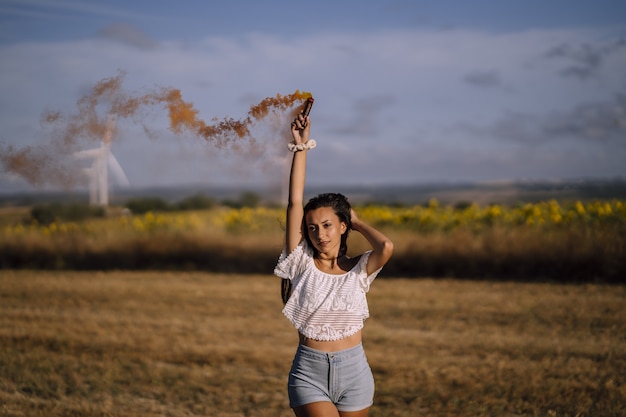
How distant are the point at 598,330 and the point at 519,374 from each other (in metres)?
1.93

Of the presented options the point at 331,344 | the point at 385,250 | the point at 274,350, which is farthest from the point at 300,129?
the point at 274,350

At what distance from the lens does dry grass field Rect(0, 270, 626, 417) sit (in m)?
5.26

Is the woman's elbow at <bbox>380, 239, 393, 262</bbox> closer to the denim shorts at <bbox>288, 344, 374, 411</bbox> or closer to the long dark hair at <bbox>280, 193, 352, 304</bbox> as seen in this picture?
the long dark hair at <bbox>280, 193, 352, 304</bbox>

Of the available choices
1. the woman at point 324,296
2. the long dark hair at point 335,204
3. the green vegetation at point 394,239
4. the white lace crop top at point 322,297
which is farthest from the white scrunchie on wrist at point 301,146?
the green vegetation at point 394,239

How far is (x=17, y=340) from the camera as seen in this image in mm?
7480

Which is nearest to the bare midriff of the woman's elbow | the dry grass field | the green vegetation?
the woman's elbow

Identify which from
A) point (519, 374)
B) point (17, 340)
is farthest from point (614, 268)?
point (17, 340)

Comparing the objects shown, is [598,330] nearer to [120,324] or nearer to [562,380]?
[562,380]

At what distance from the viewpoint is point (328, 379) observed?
3.05 m

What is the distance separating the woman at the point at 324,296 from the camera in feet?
10.0

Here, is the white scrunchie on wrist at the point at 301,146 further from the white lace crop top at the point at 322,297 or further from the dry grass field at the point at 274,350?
the dry grass field at the point at 274,350

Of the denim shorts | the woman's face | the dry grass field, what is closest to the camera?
the denim shorts

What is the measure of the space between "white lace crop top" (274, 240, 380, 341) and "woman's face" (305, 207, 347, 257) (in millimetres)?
100

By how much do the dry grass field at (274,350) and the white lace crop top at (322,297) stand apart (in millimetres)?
2052
